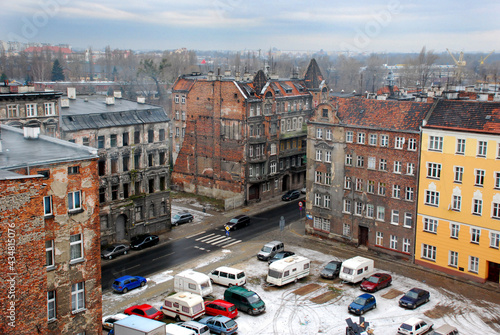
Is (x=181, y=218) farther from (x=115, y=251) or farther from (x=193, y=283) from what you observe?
(x=193, y=283)

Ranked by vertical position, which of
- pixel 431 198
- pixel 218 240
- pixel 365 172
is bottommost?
pixel 218 240

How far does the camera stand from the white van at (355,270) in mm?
50750

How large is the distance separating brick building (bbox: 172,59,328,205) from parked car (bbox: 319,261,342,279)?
27.4 metres

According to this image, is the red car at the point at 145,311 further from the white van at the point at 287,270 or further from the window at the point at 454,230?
the window at the point at 454,230

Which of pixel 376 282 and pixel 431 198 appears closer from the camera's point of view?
pixel 376 282

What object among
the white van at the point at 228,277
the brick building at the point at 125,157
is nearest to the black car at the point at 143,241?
the brick building at the point at 125,157

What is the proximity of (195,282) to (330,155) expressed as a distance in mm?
24808

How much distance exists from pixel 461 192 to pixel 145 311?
32.7 metres

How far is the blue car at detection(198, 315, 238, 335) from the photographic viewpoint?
40.4 metres

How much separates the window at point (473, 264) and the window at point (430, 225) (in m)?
4.53

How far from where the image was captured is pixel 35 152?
3316 cm

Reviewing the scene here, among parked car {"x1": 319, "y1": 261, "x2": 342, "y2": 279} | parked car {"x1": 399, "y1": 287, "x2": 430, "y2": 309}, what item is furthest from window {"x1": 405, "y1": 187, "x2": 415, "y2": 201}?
parked car {"x1": 399, "y1": 287, "x2": 430, "y2": 309}

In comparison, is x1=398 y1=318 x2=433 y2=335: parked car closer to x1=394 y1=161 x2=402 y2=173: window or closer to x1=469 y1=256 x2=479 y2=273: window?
x1=469 y1=256 x2=479 y2=273: window

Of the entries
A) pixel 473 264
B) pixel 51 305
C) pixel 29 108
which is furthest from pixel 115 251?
pixel 473 264
